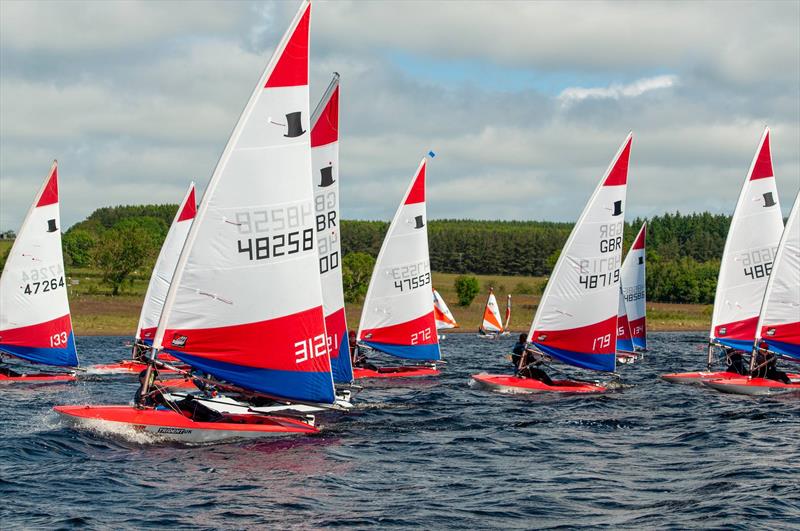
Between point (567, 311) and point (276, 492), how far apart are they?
2183cm

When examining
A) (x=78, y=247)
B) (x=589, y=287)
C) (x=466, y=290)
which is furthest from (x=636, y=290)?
(x=78, y=247)

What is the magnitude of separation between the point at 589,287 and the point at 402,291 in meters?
10.0

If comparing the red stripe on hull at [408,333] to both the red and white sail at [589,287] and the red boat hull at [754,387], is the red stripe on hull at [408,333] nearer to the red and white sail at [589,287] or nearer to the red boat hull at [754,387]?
the red and white sail at [589,287]

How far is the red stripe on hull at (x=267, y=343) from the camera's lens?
2572 centimetres

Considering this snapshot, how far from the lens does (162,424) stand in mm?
25016

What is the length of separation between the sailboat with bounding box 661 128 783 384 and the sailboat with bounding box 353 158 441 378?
1187cm

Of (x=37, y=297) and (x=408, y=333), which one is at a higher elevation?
(x=37, y=297)

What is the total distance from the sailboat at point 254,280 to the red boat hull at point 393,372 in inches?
690

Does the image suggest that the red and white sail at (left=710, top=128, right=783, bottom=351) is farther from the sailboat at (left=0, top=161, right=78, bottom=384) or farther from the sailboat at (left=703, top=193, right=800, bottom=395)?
the sailboat at (left=0, top=161, right=78, bottom=384)

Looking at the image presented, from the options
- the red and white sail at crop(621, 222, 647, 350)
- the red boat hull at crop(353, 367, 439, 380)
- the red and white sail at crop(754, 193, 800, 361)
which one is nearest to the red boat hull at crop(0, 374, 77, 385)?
the red boat hull at crop(353, 367, 439, 380)

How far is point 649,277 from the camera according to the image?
166250mm

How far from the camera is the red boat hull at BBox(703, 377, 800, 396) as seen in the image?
130 feet

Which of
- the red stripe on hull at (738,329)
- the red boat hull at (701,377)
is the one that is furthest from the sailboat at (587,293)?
the red stripe on hull at (738,329)

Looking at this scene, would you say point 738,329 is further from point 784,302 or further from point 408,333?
point 408,333
